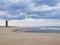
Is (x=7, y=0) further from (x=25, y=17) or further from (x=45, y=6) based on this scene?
(x=45, y=6)

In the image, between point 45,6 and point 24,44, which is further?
point 45,6

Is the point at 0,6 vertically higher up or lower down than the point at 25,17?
higher up

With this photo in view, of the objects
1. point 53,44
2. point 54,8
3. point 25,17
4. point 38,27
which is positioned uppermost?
point 54,8

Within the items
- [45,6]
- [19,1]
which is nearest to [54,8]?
[45,6]

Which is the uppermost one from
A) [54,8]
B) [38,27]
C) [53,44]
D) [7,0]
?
[7,0]

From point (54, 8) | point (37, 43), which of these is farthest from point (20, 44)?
point (54, 8)

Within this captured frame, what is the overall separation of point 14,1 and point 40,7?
629mm

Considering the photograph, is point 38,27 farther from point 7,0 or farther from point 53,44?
point 53,44

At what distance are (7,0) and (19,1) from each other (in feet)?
0.96

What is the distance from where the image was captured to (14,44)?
68.0 inches

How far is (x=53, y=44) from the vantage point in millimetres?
1731

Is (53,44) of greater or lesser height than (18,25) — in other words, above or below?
below

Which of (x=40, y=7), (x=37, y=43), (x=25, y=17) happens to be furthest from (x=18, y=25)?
(x=37, y=43)

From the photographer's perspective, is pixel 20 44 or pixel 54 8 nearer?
pixel 20 44
